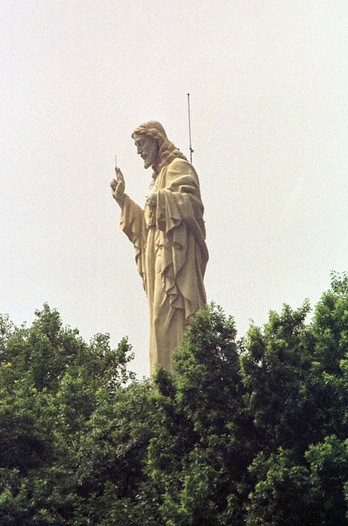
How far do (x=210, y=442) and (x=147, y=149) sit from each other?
8277 mm

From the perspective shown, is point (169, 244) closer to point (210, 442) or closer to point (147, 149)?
point (147, 149)

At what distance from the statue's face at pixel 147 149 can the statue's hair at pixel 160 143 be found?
3.3 inches

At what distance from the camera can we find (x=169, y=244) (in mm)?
26578

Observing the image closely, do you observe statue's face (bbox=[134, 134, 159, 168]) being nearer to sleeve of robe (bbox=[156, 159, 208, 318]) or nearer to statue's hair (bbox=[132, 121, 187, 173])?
statue's hair (bbox=[132, 121, 187, 173])

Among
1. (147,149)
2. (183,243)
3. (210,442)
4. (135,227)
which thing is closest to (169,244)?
(183,243)

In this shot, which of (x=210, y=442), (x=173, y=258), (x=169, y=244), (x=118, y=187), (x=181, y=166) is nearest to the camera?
(x=210, y=442)

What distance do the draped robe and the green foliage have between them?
186cm

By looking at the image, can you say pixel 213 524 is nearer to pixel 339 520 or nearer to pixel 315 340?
pixel 339 520

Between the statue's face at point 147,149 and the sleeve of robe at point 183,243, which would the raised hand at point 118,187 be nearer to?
the statue's face at point 147,149

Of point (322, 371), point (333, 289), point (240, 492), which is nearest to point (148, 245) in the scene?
point (333, 289)

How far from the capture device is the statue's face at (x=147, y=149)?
27656 mm

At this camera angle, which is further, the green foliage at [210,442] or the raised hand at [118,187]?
the raised hand at [118,187]

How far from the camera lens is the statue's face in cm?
2766

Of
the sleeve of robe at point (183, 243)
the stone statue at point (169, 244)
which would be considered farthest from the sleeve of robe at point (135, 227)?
the sleeve of robe at point (183, 243)
